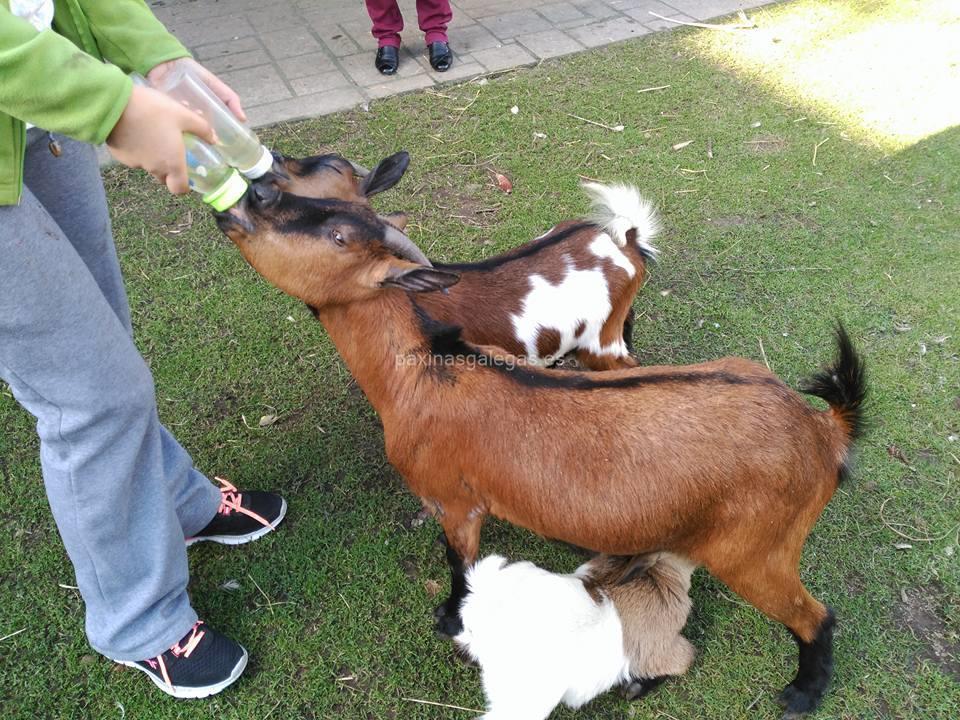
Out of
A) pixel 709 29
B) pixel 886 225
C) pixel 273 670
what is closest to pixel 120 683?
pixel 273 670

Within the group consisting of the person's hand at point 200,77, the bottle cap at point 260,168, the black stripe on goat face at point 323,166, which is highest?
the person's hand at point 200,77

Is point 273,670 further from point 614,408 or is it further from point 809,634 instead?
point 809,634

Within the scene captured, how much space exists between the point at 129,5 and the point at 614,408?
1670 mm

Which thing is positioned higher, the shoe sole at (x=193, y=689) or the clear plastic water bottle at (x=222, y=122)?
the clear plastic water bottle at (x=222, y=122)

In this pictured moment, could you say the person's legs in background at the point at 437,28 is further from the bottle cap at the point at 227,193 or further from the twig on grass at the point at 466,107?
the bottle cap at the point at 227,193

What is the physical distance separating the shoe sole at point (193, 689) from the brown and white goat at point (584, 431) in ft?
2.79

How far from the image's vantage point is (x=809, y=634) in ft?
7.63

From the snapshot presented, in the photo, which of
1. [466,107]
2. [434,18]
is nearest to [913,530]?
[466,107]

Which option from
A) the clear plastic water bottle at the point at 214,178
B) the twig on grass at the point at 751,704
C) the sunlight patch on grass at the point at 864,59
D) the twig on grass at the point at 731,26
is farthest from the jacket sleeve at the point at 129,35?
the twig on grass at the point at 731,26

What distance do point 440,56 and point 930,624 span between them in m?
4.74

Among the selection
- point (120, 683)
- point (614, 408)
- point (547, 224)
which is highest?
point (614, 408)

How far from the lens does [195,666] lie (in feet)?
7.82

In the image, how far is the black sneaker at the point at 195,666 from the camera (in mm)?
2367

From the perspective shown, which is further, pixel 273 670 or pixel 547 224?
pixel 547 224
